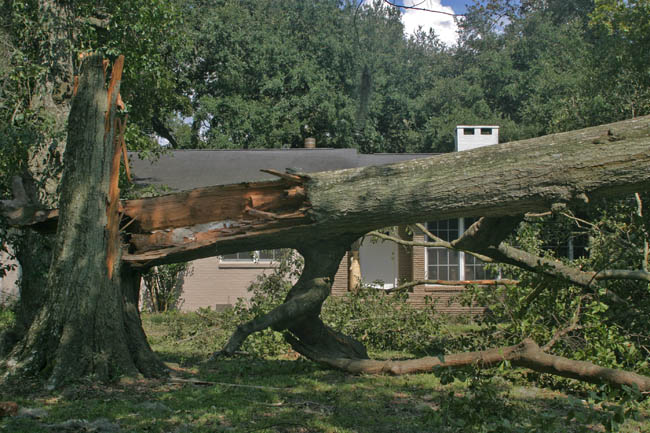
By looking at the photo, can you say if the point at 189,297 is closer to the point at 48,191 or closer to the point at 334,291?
the point at 334,291

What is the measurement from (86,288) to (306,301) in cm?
226

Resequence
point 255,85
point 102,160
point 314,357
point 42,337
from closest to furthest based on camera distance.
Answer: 1. point 42,337
2. point 102,160
3. point 314,357
4. point 255,85

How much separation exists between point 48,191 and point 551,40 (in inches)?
1438

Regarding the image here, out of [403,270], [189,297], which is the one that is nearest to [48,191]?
[189,297]

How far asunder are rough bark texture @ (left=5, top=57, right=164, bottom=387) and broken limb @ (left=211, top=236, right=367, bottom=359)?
1.08 meters

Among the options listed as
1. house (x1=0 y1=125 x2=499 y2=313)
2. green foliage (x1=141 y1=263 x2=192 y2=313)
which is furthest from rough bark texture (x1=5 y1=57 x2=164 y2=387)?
green foliage (x1=141 y1=263 x2=192 y2=313)

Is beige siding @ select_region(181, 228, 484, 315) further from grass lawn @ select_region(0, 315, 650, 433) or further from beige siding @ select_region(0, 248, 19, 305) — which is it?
grass lawn @ select_region(0, 315, 650, 433)

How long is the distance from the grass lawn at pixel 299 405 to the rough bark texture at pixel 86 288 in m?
0.28

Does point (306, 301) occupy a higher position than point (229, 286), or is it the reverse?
point (306, 301)

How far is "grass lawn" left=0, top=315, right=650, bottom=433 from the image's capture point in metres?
4.64

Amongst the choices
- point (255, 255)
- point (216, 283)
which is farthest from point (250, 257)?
point (216, 283)

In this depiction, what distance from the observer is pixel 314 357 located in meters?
7.05

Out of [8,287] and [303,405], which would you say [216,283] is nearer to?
[8,287]

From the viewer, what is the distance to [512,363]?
244 inches
